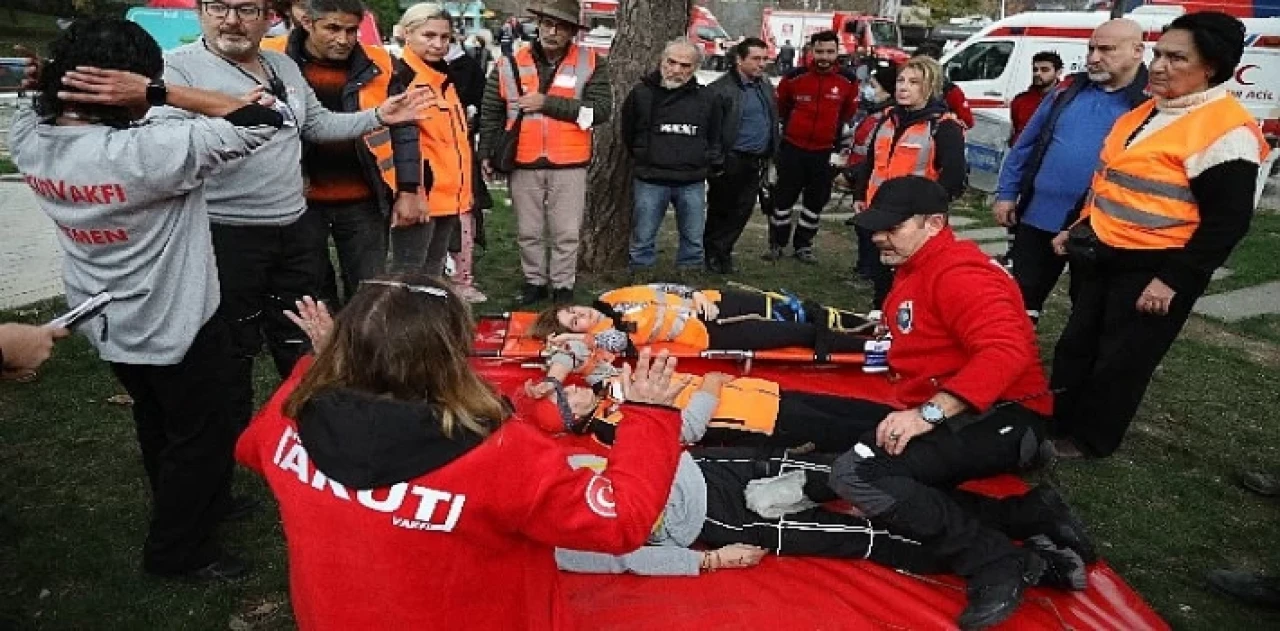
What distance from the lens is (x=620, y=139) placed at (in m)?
6.63

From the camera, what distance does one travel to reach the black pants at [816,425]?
348 centimetres

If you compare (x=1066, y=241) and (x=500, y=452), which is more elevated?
(x=500, y=452)

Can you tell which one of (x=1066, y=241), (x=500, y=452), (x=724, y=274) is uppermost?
(x=500, y=452)

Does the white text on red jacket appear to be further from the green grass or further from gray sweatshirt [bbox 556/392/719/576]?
the green grass

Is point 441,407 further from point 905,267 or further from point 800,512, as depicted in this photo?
point 905,267

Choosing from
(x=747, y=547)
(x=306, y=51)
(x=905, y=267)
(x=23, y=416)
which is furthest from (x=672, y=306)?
(x=23, y=416)

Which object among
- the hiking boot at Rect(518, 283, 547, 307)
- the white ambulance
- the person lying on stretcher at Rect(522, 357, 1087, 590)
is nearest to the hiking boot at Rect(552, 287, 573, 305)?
the hiking boot at Rect(518, 283, 547, 307)

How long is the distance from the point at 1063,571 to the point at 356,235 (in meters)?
3.28

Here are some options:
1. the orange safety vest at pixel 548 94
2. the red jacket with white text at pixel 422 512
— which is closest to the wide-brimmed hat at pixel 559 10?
the orange safety vest at pixel 548 94

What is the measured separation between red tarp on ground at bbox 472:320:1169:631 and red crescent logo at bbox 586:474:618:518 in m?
1.06

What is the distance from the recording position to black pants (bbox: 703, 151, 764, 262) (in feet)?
22.9

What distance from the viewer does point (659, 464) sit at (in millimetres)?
Result: 1773

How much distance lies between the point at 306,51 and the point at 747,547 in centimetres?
296

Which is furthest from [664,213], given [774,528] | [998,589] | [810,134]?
[998,589]
